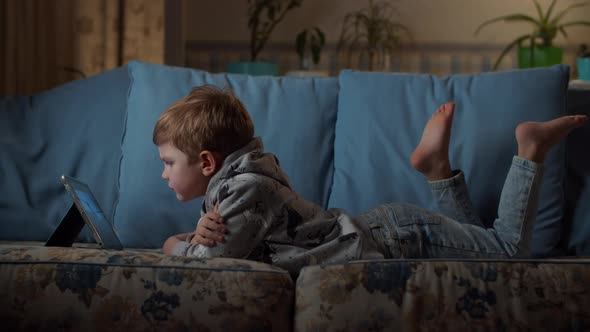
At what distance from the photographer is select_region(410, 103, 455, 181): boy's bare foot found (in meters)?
1.72

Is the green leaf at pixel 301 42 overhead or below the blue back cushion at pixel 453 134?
overhead

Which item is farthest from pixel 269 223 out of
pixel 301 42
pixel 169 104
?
pixel 301 42

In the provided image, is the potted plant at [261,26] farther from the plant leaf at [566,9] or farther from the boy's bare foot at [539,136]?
the boy's bare foot at [539,136]

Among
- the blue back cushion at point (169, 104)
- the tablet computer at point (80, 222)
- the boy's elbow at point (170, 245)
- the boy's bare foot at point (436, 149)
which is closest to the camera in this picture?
the tablet computer at point (80, 222)

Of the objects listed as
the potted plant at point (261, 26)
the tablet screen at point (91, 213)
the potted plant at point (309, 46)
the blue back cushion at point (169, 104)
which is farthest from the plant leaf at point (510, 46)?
the tablet screen at point (91, 213)

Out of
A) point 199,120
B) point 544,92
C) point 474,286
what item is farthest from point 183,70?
point 474,286

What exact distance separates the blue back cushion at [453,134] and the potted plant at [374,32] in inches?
65.8

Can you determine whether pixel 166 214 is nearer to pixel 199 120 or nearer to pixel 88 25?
pixel 199 120

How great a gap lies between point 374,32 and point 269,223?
7.65ft

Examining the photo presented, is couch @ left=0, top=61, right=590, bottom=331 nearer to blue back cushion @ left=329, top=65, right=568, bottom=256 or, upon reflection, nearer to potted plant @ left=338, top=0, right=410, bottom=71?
blue back cushion @ left=329, top=65, right=568, bottom=256

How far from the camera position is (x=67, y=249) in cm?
123

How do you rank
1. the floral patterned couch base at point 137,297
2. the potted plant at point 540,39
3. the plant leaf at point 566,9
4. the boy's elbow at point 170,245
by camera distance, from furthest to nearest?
the plant leaf at point 566,9 → the potted plant at point 540,39 → the boy's elbow at point 170,245 → the floral patterned couch base at point 137,297

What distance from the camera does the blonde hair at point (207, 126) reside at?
4.84 feet

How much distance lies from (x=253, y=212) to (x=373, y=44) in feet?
7.68
